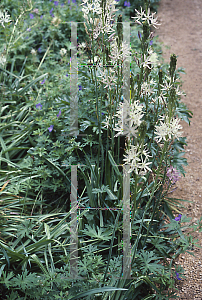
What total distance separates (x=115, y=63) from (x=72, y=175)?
3.11 ft

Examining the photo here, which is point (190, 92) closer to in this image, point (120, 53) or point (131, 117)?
point (120, 53)

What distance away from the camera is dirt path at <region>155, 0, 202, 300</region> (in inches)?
78.7

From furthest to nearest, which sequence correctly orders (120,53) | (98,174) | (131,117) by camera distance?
(98,174), (120,53), (131,117)

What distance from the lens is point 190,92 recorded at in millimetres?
3832

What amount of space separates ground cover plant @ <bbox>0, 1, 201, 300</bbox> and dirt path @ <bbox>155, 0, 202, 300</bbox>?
0.39 ft

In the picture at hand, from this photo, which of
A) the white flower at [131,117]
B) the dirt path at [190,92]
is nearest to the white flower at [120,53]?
the white flower at [131,117]

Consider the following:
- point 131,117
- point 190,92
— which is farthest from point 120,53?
point 190,92

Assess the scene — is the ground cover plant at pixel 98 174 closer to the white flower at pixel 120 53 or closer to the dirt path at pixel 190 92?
the white flower at pixel 120 53

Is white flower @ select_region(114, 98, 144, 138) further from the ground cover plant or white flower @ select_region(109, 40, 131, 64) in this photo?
white flower @ select_region(109, 40, 131, 64)

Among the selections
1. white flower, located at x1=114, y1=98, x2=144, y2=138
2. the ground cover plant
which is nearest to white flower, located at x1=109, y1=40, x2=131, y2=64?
the ground cover plant

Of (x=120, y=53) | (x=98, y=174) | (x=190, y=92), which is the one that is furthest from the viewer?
(x=190, y=92)

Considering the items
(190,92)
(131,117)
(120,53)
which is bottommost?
(190,92)

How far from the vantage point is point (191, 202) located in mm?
2389

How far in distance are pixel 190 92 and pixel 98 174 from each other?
233cm
